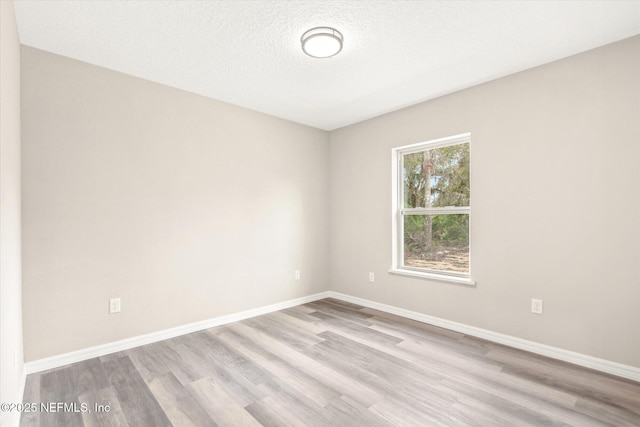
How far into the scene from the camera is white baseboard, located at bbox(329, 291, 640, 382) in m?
2.32

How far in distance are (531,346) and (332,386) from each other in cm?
184

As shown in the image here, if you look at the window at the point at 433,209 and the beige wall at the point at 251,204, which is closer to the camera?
the beige wall at the point at 251,204

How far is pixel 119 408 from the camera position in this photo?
1.96 m

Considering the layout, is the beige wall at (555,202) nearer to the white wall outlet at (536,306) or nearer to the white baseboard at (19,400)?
the white wall outlet at (536,306)

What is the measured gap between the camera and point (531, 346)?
274 centimetres

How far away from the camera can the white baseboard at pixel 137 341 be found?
95.1 inches

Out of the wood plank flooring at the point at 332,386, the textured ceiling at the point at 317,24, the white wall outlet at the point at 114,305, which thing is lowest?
the wood plank flooring at the point at 332,386

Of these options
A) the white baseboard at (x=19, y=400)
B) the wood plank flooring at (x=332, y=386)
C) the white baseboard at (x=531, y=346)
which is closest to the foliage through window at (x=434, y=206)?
the white baseboard at (x=531, y=346)

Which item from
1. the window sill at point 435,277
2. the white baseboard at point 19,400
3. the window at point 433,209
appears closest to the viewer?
the white baseboard at point 19,400

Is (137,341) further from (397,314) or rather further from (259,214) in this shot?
(397,314)

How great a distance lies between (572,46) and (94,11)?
11.3ft

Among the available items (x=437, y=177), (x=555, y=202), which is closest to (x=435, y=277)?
(x=437, y=177)

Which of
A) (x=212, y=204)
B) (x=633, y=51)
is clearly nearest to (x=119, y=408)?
(x=212, y=204)

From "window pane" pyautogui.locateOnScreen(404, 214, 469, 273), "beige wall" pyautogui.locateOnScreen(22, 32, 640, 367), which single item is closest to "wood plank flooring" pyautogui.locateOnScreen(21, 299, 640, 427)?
"beige wall" pyautogui.locateOnScreen(22, 32, 640, 367)
